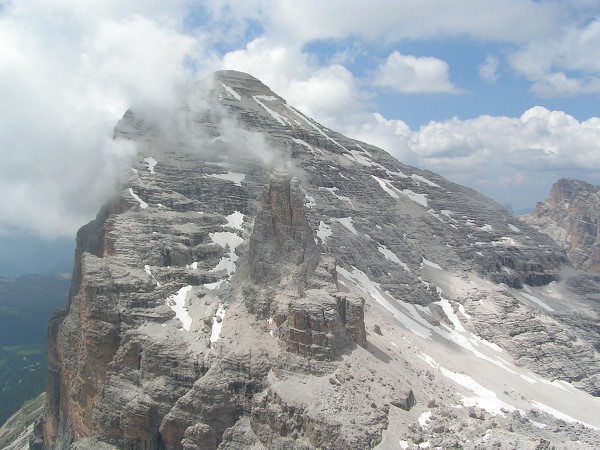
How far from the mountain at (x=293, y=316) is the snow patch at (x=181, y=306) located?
10.8 inches

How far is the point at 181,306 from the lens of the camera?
7712 cm

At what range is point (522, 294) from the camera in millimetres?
127750

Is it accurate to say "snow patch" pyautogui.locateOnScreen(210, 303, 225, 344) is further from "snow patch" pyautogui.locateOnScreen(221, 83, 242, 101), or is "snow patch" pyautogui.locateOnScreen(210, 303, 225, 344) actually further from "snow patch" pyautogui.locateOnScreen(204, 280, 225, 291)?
"snow patch" pyautogui.locateOnScreen(221, 83, 242, 101)

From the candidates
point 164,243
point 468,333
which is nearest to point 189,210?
point 164,243

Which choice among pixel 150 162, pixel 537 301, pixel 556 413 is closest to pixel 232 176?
pixel 150 162

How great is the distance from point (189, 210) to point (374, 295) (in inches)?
1443

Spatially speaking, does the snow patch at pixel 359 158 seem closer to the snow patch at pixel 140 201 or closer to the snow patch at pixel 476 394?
the snow patch at pixel 140 201

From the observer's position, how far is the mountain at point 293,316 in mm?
59094

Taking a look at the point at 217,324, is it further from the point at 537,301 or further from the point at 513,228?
the point at 513,228

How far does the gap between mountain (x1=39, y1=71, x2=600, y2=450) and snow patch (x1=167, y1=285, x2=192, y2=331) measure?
28 centimetres

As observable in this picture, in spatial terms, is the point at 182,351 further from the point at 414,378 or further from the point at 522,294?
the point at 522,294

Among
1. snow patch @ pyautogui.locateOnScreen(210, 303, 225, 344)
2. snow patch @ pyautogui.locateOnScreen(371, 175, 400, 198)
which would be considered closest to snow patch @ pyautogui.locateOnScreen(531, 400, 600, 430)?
snow patch @ pyautogui.locateOnScreen(210, 303, 225, 344)

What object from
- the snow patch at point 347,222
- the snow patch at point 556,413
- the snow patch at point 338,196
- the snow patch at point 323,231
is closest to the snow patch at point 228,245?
the snow patch at point 323,231

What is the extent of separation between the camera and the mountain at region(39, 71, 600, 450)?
59094 mm
